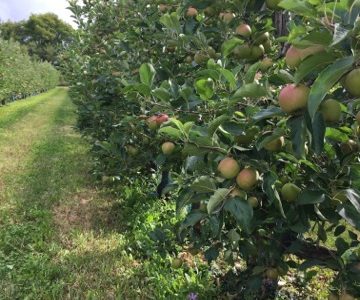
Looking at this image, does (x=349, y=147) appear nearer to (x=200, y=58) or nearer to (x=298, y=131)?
(x=298, y=131)

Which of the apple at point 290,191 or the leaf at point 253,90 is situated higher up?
the leaf at point 253,90

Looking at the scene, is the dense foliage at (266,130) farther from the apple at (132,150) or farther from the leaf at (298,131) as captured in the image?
the apple at (132,150)

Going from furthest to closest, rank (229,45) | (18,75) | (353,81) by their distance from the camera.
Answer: (18,75) < (229,45) < (353,81)

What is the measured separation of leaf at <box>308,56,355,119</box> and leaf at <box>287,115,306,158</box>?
0.86 feet

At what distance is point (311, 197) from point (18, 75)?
26233 millimetres

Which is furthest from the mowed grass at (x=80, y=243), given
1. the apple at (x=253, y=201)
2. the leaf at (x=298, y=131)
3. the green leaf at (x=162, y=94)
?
the leaf at (x=298, y=131)

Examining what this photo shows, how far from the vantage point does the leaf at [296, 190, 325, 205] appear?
4.98 feet

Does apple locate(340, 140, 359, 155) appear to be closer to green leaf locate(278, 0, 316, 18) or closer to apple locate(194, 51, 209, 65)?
green leaf locate(278, 0, 316, 18)

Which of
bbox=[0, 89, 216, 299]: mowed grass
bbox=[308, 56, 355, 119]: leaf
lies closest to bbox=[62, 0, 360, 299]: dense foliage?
bbox=[308, 56, 355, 119]: leaf

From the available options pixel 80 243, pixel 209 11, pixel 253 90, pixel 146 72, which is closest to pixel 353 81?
pixel 253 90

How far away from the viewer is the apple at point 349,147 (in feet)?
5.19

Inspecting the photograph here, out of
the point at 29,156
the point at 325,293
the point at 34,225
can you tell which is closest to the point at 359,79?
the point at 325,293

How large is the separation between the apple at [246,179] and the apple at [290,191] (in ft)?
0.80

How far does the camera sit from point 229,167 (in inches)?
59.7
